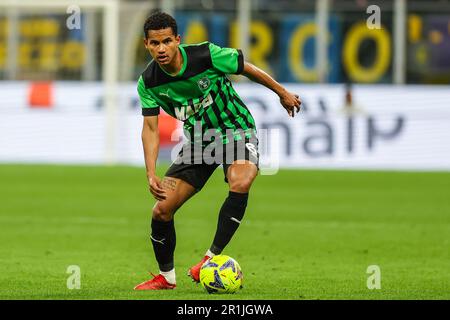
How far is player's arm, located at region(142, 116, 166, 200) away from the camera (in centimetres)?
859

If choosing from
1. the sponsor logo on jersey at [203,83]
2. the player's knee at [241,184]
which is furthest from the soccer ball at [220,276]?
the sponsor logo on jersey at [203,83]

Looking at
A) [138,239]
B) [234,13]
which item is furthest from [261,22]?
[138,239]

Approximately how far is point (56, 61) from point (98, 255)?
14314 millimetres

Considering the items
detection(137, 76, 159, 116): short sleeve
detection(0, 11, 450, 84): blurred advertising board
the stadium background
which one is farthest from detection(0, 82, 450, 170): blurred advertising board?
detection(137, 76, 159, 116): short sleeve

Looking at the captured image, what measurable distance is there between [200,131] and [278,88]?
0.70 meters

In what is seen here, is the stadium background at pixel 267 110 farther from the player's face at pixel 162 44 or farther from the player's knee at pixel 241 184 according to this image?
the player's face at pixel 162 44

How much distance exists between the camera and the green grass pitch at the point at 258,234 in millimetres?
Answer: 9117

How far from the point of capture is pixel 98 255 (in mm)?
11336

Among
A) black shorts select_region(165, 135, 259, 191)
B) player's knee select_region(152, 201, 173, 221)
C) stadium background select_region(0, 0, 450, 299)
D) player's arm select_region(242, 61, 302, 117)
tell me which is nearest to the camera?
player's arm select_region(242, 61, 302, 117)

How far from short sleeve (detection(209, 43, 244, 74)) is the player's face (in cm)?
38

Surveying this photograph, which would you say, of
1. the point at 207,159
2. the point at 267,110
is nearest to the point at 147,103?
the point at 207,159

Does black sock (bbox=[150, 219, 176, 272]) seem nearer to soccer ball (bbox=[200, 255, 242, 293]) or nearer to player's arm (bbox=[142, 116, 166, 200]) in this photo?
player's arm (bbox=[142, 116, 166, 200])

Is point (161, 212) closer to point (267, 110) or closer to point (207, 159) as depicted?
point (207, 159)
